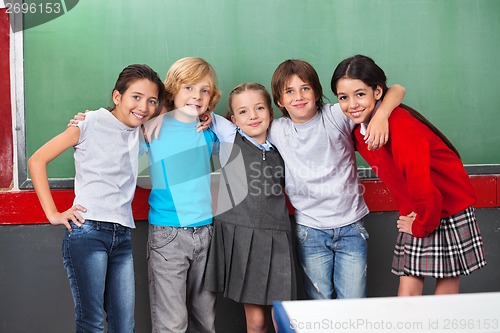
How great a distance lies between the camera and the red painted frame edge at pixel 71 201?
7.80 ft

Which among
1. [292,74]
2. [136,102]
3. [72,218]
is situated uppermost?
[292,74]

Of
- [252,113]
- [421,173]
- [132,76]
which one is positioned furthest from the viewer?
[252,113]

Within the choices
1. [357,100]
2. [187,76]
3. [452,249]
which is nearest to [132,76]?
[187,76]

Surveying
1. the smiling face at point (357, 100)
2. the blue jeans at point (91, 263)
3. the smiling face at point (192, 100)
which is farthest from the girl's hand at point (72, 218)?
the smiling face at point (357, 100)

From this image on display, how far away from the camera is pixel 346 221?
2.29 meters

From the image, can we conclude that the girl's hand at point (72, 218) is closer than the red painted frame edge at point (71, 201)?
Yes

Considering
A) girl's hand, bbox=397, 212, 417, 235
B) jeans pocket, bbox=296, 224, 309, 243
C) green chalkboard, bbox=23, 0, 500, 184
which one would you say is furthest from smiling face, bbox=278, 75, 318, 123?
girl's hand, bbox=397, 212, 417, 235

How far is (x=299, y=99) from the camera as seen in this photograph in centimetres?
229

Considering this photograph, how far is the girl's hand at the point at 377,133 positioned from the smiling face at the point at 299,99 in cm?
31

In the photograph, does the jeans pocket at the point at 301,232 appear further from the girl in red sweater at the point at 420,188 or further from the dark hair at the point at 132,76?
the dark hair at the point at 132,76

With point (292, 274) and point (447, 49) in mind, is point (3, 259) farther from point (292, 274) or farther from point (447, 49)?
point (447, 49)

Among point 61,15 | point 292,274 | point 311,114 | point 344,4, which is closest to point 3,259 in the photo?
point 61,15

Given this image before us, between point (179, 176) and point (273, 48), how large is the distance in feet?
2.35
